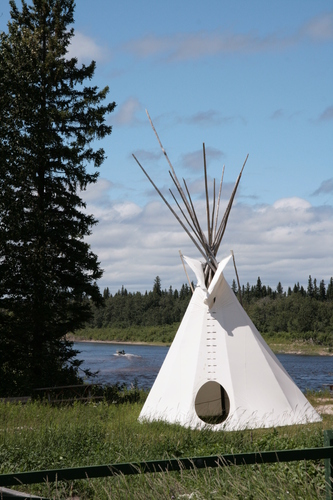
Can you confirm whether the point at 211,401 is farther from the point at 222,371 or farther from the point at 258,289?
the point at 258,289

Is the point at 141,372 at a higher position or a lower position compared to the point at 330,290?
lower

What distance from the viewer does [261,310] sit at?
6488 cm

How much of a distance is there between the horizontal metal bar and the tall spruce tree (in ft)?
35.7

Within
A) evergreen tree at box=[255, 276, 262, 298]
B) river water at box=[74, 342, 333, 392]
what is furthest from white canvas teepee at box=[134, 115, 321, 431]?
evergreen tree at box=[255, 276, 262, 298]

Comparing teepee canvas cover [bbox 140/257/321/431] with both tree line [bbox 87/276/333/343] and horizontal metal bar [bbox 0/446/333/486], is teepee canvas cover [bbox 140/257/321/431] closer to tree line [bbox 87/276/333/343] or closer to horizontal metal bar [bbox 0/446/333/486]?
horizontal metal bar [bbox 0/446/333/486]

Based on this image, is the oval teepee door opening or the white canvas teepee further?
the oval teepee door opening

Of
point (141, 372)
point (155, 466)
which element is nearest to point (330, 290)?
point (141, 372)

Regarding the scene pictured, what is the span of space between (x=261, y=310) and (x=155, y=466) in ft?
207

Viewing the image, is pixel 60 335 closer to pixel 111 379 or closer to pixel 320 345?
pixel 111 379

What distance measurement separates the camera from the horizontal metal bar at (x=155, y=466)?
2.75m

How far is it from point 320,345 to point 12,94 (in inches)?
1561

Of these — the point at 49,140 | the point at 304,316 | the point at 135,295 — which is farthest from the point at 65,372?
the point at 135,295

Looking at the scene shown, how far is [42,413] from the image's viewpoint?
8.46 metres

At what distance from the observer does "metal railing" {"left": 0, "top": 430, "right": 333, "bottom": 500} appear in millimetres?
2752
